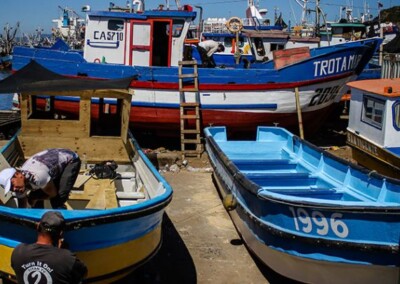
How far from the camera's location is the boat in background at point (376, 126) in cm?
782

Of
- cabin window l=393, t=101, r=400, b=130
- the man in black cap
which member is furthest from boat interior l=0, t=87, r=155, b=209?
cabin window l=393, t=101, r=400, b=130

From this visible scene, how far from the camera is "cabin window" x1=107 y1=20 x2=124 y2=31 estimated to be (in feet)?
40.8

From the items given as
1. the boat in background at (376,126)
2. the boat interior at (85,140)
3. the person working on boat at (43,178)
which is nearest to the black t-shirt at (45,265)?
the person working on boat at (43,178)

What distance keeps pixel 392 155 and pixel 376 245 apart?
3.44 m

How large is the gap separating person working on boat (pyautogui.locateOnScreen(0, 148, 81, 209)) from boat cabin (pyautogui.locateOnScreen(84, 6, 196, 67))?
24.4ft

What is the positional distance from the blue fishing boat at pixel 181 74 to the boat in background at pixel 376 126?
271cm

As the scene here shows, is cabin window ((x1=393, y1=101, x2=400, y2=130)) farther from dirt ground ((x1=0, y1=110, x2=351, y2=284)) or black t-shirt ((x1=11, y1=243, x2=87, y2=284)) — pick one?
black t-shirt ((x1=11, y1=243, x2=87, y2=284))

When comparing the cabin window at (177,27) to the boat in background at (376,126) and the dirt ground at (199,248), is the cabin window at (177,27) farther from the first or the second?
the boat in background at (376,126)

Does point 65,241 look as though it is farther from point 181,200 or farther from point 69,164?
point 181,200

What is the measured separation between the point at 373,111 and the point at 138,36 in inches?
258

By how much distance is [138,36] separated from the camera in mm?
12352

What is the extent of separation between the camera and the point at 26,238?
4148 mm

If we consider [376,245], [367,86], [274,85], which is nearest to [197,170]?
[274,85]

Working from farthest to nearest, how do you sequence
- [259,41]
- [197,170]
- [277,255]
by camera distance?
[259,41] < [197,170] < [277,255]
